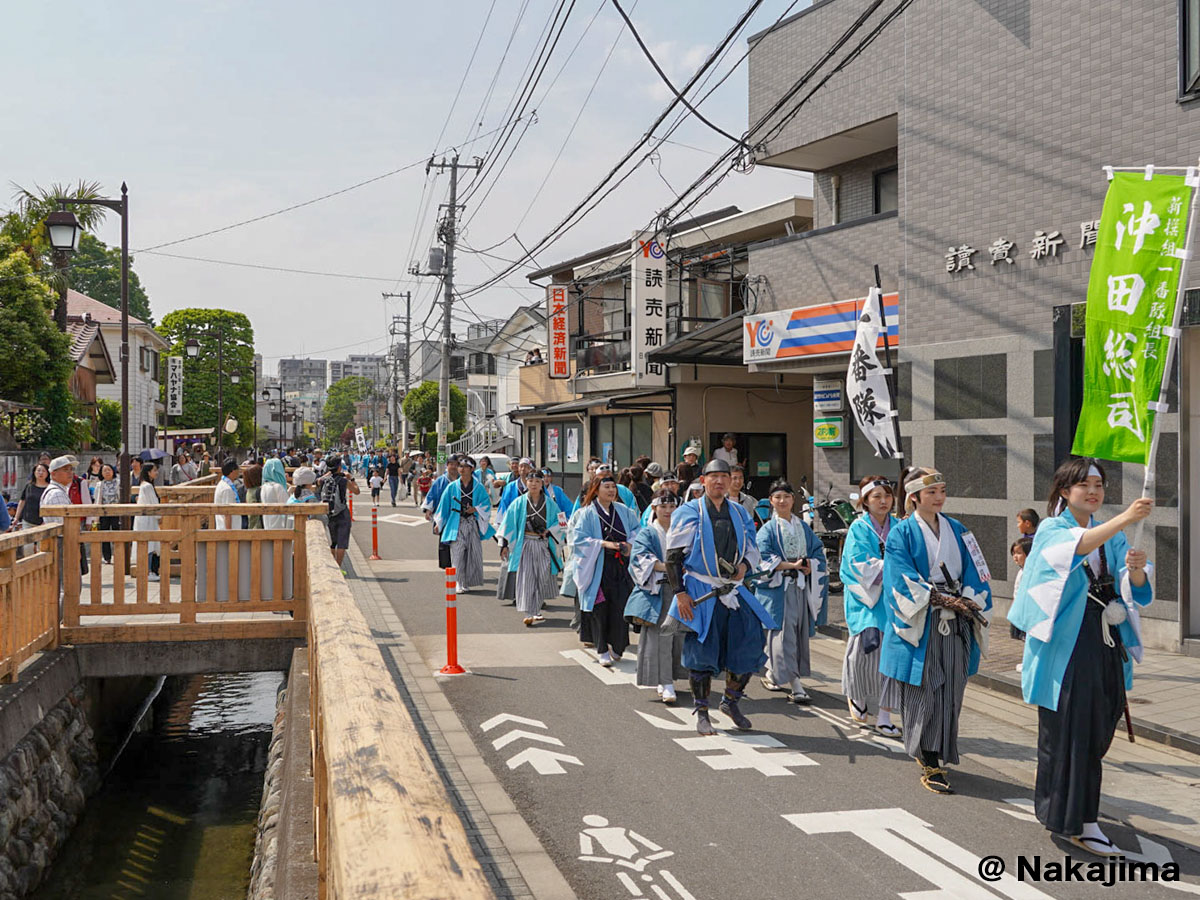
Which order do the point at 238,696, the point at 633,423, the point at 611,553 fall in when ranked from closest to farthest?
the point at 611,553 → the point at 238,696 → the point at 633,423

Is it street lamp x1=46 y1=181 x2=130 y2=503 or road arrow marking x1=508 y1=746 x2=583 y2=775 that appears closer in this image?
road arrow marking x1=508 y1=746 x2=583 y2=775

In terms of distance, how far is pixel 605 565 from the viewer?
33.1 ft

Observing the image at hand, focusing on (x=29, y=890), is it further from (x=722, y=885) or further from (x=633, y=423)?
(x=633, y=423)

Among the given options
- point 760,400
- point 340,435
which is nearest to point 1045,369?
point 760,400

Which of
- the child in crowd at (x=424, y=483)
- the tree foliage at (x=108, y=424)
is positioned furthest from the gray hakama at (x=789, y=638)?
the tree foliage at (x=108, y=424)

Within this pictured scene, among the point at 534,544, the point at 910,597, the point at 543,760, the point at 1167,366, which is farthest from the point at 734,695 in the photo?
the point at 534,544

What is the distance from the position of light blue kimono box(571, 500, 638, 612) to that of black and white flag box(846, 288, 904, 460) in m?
3.56

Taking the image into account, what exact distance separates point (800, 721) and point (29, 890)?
5506 mm

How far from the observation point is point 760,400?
2425 centimetres

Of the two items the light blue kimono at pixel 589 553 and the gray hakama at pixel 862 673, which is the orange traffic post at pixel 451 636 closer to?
the light blue kimono at pixel 589 553

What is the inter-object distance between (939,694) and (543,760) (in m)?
2.57

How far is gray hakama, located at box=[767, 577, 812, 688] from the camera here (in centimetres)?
859

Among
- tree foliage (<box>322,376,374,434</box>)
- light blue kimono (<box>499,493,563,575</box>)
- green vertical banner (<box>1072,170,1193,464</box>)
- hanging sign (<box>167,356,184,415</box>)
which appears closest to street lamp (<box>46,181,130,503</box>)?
light blue kimono (<box>499,493,563,575</box>)

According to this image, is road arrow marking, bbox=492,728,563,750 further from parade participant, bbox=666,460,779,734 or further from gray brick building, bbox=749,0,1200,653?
gray brick building, bbox=749,0,1200,653
